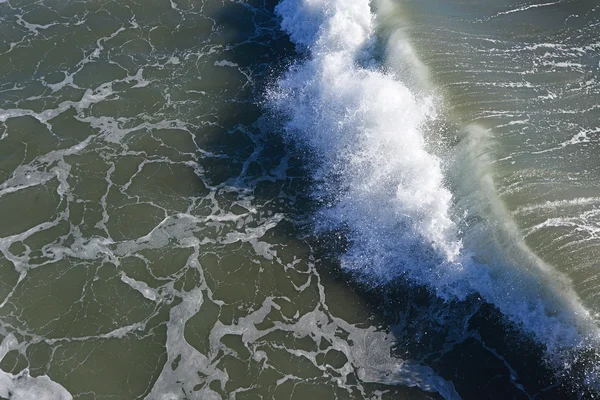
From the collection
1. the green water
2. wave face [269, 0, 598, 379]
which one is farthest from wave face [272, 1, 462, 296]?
the green water

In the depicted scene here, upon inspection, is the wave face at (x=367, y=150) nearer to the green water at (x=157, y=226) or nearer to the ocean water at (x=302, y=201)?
the ocean water at (x=302, y=201)

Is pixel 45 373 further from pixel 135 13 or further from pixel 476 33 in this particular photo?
pixel 476 33

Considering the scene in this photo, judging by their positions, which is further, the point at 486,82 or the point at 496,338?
the point at 486,82

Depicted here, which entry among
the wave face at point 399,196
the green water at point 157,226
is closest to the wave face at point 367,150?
the wave face at point 399,196

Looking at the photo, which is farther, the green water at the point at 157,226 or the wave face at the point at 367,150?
the wave face at the point at 367,150

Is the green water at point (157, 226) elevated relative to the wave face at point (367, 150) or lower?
lower

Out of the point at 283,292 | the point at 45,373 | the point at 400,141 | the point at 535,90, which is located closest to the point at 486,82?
the point at 535,90
